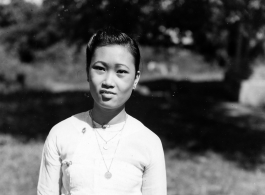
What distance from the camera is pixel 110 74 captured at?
4.75 feet

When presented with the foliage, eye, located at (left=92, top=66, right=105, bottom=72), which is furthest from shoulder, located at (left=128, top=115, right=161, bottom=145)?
the foliage

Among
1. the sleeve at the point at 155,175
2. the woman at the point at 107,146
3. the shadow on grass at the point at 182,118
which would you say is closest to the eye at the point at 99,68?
the woman at the point at 107,146

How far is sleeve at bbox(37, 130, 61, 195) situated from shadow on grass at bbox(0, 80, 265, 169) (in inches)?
139

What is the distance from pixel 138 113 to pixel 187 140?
1570mm

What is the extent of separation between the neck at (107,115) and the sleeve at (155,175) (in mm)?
227

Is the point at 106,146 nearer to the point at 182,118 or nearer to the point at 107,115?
the point at 107,115

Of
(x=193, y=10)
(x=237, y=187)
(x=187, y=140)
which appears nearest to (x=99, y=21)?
(x=193, y=10)

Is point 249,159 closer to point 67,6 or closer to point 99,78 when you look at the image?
point 67,6

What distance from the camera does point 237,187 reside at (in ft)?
12.6

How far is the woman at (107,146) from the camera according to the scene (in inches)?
56.2

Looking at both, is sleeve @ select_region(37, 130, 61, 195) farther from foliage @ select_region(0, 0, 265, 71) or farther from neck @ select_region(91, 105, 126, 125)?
foliage @ select_region(0, 0, 265, 71)

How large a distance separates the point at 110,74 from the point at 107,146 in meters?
0.33

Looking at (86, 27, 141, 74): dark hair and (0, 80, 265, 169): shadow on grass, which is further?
(0, 80, 265, 169): shadow on grass

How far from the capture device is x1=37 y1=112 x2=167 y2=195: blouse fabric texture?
142 centimetres
